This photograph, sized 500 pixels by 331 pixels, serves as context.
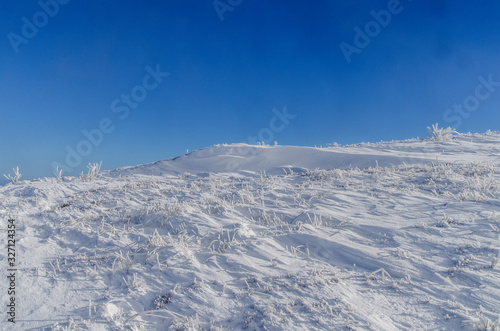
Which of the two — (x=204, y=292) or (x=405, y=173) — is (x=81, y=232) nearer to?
(x=204, y=292)

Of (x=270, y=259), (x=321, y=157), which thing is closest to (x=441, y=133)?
(x=321, y=157)

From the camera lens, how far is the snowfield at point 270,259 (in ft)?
7.41

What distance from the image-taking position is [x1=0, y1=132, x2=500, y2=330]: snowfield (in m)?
2.26

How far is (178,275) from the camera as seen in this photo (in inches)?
114

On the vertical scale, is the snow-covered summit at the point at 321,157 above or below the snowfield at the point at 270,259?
above

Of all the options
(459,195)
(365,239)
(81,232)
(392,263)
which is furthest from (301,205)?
(81,232)

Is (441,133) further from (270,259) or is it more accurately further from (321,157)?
(270,259)

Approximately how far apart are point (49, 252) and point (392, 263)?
3.88m

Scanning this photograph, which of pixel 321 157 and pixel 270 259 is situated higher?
pixel 321 157

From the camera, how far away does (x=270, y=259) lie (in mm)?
3191

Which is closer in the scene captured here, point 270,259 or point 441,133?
point 270,259

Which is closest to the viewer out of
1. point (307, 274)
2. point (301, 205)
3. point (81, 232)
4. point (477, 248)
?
point (307, 274)

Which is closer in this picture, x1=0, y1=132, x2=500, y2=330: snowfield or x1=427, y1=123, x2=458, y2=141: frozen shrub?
x1=0, y1=132, x2=500, y2=330: snowfield

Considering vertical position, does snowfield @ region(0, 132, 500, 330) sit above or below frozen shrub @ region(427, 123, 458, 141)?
below
